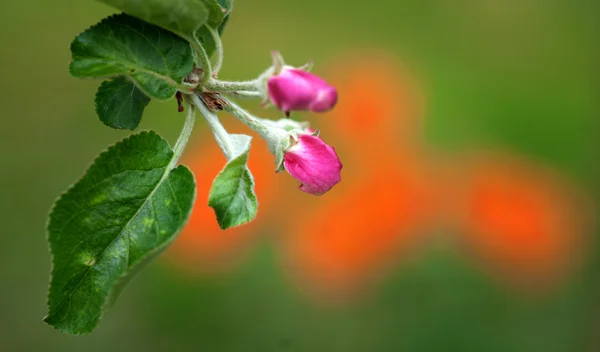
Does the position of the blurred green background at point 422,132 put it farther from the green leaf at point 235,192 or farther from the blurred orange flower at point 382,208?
the green leaf at point 235,192

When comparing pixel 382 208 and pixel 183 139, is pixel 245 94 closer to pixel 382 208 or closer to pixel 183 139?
pixel 183 139

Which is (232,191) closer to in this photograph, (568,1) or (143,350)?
(143,350)

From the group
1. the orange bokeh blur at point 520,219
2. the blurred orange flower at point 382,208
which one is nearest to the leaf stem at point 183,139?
the blurred orange flower at point 382,208

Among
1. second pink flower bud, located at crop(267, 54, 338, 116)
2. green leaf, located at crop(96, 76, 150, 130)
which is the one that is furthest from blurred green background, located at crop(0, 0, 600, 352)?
second pink flower bud, located at crop(267, 54, 338, 116)

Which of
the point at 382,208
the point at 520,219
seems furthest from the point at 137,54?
the point at 520,219

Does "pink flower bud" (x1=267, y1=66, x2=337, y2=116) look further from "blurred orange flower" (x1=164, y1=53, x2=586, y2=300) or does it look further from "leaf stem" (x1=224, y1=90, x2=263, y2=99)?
"blurred orange flower" (x1=164, y1=53, x2=586, y2=300)

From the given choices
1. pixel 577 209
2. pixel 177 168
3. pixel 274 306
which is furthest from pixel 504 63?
pixel 177 168

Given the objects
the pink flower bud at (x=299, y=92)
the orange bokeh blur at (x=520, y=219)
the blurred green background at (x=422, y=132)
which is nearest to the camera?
the pink flower bud at (x=299, y=92)
